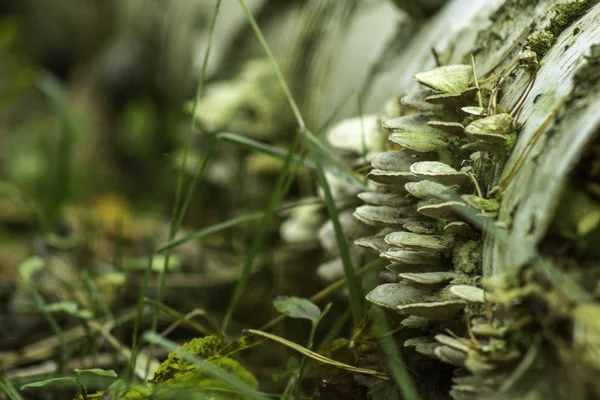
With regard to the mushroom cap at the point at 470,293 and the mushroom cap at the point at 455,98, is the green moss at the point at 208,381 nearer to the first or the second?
the mushroom cap at the point at 470,293

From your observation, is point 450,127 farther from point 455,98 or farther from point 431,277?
point 431,277

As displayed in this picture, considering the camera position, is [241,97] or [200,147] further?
[200,147]

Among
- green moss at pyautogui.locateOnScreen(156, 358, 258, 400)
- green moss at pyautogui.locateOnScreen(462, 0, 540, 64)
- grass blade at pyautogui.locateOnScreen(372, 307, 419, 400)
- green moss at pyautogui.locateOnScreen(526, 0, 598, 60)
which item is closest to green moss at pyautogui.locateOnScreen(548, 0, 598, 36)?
green moss at pyautogui.locateOnScreen(526, 0, 598, 60)

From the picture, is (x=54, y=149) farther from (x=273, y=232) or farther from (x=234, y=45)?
(x=273, y=232)

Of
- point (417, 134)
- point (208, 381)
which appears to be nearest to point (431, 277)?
point (417, 134)

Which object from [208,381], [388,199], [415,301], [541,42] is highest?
[541,42]

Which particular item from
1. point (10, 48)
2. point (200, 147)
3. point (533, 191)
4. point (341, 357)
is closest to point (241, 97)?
point (200, 147)

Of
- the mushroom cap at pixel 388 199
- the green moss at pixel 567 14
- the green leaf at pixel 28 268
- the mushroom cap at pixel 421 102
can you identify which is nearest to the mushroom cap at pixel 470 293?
the mushroom cap at pixel 388 199

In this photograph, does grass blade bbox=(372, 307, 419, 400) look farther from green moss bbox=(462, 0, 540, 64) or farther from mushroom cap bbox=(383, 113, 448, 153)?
green moss bbox=(462, 0, 540, 64)
